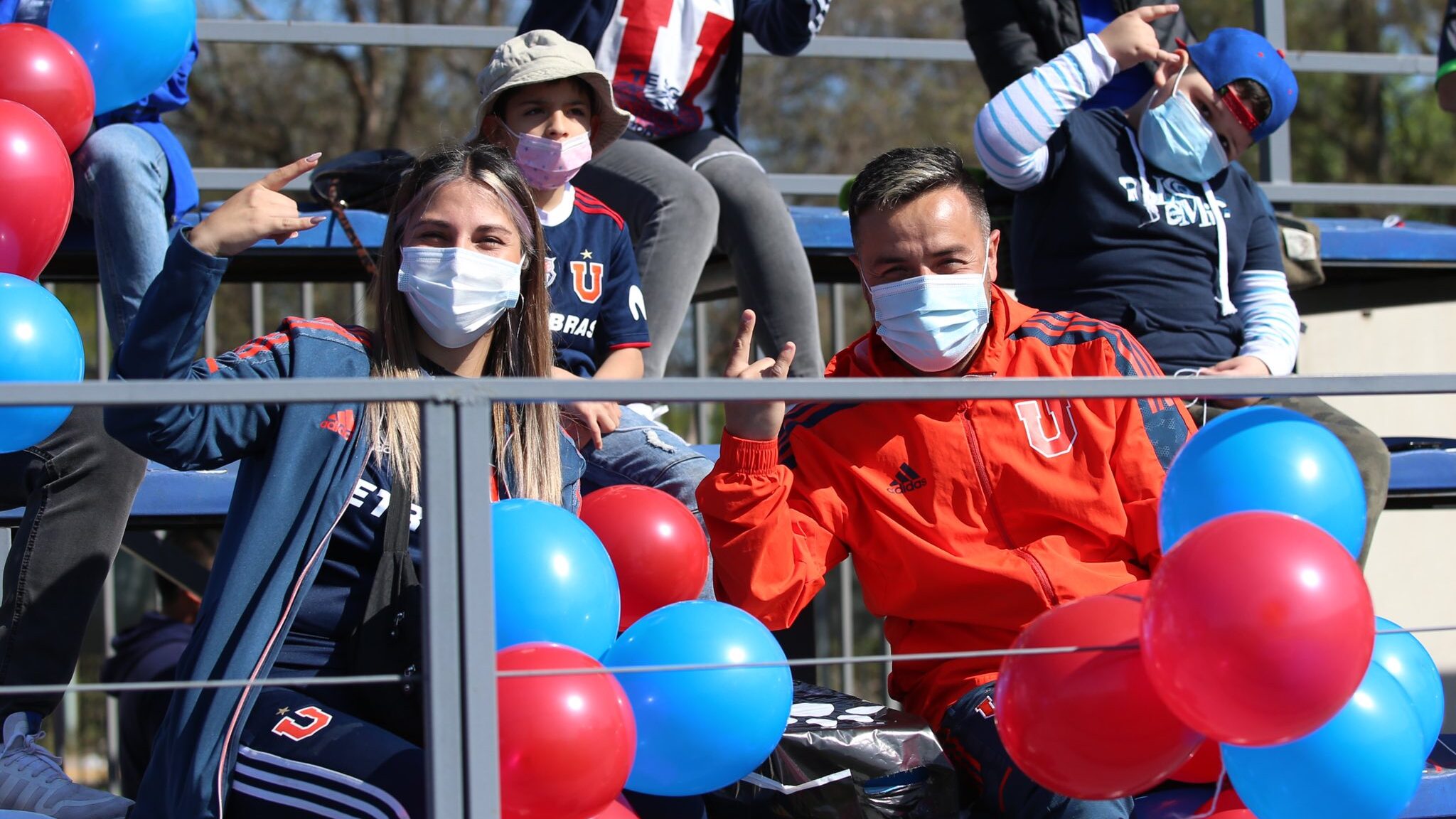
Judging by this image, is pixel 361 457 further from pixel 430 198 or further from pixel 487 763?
pixel 487 763

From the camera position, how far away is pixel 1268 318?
13.3 feet

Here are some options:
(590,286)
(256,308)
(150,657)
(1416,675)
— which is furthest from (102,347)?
(1416,675)

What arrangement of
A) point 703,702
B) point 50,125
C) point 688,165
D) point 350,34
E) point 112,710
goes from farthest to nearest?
point 112,710 → point 350,34 → point 688,165 → point 50,125 → point 703,702

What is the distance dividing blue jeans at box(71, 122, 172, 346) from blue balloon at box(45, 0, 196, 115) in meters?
0.13

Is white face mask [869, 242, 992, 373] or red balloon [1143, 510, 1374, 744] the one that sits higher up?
white face mask [869, 242, 992, 373]

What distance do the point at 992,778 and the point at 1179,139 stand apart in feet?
6.64

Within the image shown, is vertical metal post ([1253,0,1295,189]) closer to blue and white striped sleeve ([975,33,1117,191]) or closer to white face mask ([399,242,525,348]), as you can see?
blue and white striped sleeve ([975,33,1117,191])

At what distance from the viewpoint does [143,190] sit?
372cm

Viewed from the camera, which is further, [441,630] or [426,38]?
[426,38]

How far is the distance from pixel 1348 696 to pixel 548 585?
111 cm

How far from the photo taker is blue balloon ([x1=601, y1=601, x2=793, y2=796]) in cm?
226

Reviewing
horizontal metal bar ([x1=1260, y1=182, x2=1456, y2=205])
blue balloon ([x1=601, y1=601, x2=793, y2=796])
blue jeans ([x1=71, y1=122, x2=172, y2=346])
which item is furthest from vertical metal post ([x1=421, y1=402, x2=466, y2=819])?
horizontal metal bar ([x1=1260, y1=182, x2=1456, y2=205])

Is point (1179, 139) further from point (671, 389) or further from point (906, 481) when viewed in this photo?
point (671, 389)

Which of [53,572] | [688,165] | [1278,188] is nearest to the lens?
[53,572]
